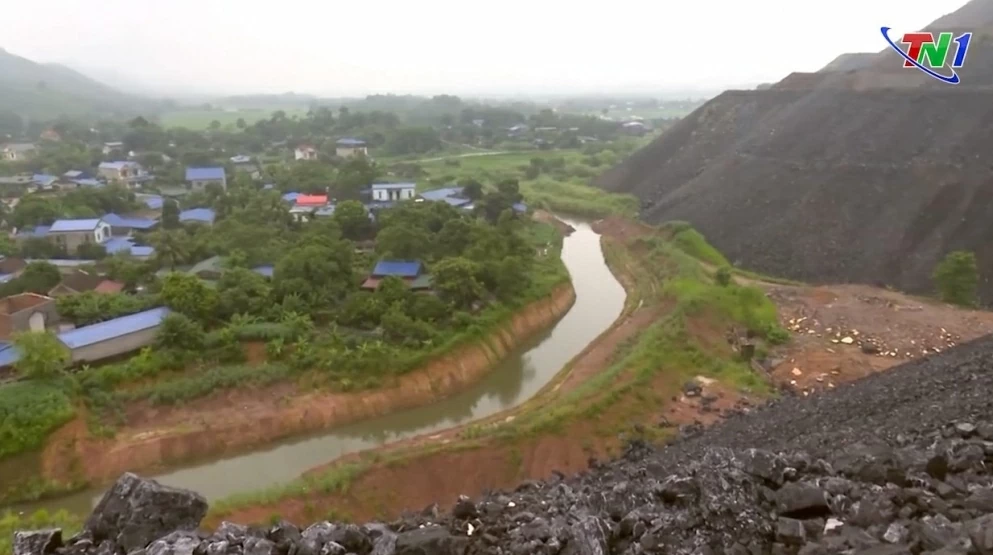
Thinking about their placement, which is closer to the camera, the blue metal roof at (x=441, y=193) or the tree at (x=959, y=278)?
the tree at (x=959, y=278)

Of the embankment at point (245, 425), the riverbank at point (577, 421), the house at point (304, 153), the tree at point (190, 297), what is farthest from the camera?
the house at point (304, 153)

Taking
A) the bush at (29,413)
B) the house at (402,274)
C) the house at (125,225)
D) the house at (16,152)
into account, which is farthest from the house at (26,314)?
the house at (16,152)

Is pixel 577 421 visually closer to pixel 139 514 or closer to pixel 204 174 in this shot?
pixel 139 514

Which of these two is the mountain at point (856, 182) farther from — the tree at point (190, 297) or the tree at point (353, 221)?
the tree at point (190, 297)

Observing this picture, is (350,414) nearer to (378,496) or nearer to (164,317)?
(378,496)

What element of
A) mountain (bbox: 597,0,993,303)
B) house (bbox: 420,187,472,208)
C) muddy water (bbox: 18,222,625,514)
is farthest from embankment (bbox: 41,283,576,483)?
house (bbox: 420,187,472,208)
